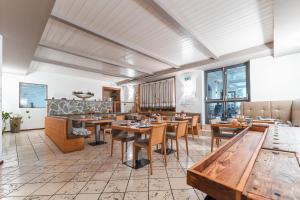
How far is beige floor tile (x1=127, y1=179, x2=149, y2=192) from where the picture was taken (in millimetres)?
2014

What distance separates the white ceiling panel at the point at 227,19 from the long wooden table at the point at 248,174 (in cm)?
241

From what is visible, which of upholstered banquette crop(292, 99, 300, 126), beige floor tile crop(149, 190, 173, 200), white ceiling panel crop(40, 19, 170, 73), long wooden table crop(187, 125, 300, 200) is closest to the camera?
long wooden table crop(187, 125, 300, 200)

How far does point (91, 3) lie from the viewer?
8.05 ft

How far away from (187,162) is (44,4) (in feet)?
12.1

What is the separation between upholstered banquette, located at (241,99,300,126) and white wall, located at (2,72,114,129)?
8.30 m

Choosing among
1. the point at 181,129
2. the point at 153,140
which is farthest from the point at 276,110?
the point at 153,140

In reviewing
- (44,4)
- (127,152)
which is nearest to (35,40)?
(44,4)

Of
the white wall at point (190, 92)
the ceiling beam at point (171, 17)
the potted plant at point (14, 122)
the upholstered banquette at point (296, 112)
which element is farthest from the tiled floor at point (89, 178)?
the potted plant at point (14, 122)

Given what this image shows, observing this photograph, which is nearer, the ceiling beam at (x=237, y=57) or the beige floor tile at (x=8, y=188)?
the beige floor tile at (x=8, y=188)

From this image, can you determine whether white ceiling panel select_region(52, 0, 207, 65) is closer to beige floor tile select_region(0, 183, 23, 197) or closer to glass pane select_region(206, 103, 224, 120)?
glass pane select_region(206, 103, 224, 120)

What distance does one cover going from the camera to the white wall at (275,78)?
13.5 feet

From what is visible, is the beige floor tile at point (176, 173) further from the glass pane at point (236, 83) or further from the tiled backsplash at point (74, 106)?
the tiled backsplash at point (74, 106)

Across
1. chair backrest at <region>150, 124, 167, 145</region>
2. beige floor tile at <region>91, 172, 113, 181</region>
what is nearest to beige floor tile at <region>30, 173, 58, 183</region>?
beige floor tile at <region>91, 172, 113, 181</region>

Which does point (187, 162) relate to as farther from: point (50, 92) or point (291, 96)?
point (50, 92)
